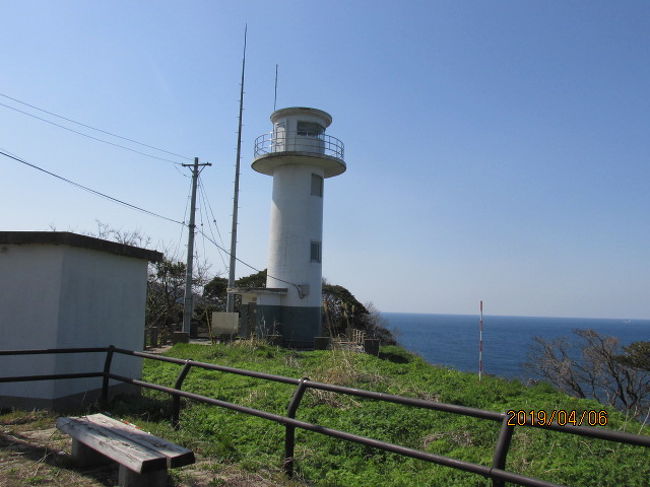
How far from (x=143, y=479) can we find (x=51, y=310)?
11.8 ft

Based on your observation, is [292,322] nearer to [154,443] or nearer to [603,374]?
[603,374]

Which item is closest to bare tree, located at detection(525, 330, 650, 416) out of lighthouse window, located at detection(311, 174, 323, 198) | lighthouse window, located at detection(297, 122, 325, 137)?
lighthouse window, located at detection(311, 174, 323, 198)

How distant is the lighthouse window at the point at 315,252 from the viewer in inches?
857

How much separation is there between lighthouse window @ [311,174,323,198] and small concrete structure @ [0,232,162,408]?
49.4ft

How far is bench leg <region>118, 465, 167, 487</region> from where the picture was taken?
13.1ft

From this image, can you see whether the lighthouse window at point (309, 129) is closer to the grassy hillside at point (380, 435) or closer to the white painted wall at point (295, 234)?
the white painted wall at point (295, 234)

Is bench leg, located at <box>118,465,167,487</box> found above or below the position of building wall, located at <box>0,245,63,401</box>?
below

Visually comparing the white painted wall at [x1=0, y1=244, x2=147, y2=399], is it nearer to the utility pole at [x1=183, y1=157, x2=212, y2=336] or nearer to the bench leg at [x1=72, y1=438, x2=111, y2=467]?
the bench leg at [x1=72, y1=438, x2=111, y2=467]

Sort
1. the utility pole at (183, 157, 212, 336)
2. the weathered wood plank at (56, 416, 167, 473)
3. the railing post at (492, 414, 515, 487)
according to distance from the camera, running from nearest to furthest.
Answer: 1. the railing post at (492, 414, 515, 487)
2. the weathered wood plank at (56, 416, 167, 473)
3. the utility pole at (183, 157, 212, 336)

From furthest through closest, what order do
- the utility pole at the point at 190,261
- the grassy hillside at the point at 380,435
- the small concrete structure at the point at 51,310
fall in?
the utility pole at the point at 190,261, the small concrete structure at the point at 51,310, the grassy hillside at the point at 380,435

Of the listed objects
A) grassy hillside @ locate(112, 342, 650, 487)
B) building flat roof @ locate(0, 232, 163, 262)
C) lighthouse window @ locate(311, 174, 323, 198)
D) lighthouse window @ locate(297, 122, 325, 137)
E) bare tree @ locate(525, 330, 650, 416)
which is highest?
lighthouse window @ locate(297, 122, 325, 137)

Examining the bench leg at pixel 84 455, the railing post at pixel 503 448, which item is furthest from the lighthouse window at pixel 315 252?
the railing post at pixel 503 448

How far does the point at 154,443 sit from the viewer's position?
4.26 metres

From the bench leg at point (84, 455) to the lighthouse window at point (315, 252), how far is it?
17.1 metres
